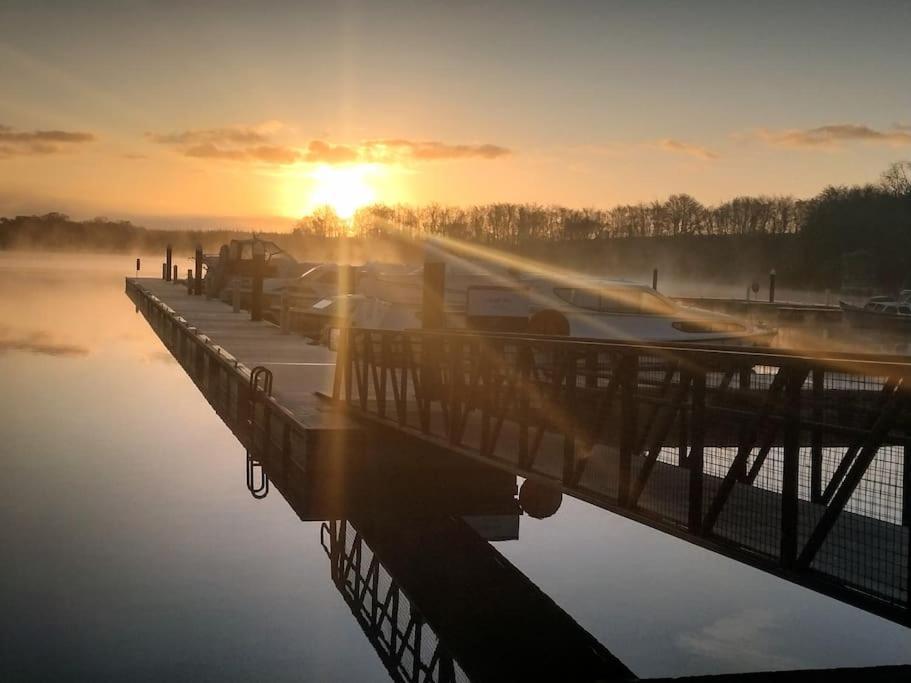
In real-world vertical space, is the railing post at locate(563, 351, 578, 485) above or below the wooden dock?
above

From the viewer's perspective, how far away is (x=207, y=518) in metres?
16.0

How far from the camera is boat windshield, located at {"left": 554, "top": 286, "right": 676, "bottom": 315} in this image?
22.1m

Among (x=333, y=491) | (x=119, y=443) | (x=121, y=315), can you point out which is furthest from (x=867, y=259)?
(x=333, y=491)

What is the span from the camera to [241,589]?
496 inches

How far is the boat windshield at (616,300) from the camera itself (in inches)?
870

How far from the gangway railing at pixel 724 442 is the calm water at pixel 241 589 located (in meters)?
1.98

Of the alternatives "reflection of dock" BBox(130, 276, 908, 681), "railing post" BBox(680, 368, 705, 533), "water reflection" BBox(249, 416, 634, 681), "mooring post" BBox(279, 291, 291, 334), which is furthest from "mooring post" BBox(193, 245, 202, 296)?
"railing post" BBox(680, 368, 705, 533)

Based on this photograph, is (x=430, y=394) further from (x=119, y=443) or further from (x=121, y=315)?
(x=121, y=315)

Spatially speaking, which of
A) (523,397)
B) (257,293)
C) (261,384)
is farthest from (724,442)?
(257,293)

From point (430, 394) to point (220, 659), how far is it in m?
3.71

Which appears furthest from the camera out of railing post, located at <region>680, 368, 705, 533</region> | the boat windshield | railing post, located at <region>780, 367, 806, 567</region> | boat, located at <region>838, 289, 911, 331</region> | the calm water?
boat, located at <region>838, 289, 911, 331</region>

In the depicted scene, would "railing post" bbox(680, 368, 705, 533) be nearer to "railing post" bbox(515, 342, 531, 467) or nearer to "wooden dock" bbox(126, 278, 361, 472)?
"railing post" bbox(515, 342, 531, 467)

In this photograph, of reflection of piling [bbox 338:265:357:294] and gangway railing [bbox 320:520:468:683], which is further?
reflection of piling [bbox 338:265:357:294]

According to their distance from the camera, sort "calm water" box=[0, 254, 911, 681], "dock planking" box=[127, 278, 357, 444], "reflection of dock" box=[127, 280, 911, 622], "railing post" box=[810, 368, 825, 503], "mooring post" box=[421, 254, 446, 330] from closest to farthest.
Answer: "reflection of dock" box=[127, 280, 911, 622]
"railing post" box=[810, 368, 825, 503]
"calm water" box=[0, 254, 911, 681]
"dock planking" box=[127, 278, 357, 444]
"mooring post" box=[421, 254, 446, 330]
